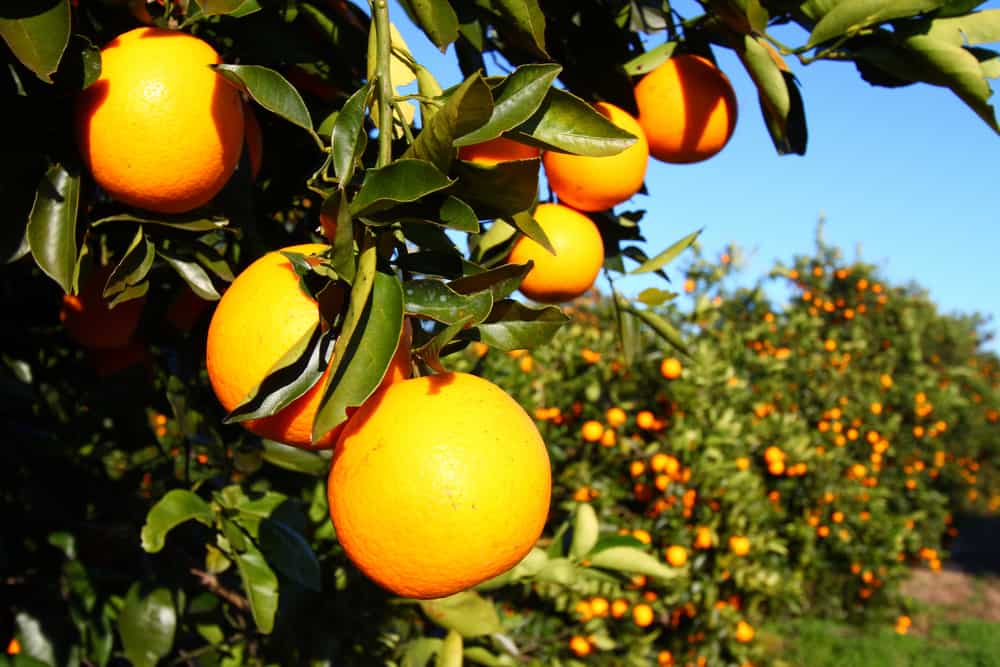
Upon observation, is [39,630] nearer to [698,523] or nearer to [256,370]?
[256,370]

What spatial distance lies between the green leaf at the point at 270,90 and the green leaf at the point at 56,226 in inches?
10.1

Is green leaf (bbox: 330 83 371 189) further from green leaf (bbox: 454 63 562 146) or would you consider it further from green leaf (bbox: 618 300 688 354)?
green leaf (bbox: 618 300 688 354)

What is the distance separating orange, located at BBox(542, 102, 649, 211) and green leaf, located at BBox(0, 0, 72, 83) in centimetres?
54

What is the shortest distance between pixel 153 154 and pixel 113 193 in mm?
81

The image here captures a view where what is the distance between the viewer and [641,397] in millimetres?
3514

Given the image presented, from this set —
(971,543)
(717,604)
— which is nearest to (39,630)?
(717,604)

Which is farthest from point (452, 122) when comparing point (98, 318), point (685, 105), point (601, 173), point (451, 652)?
point (451, 652)

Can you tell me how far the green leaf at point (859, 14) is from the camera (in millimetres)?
944

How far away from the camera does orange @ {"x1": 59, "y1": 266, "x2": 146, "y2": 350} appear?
1.17m

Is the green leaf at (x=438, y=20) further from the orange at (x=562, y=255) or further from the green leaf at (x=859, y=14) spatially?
the green leaf at (x=859, y=14)

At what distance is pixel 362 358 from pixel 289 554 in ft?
1.96

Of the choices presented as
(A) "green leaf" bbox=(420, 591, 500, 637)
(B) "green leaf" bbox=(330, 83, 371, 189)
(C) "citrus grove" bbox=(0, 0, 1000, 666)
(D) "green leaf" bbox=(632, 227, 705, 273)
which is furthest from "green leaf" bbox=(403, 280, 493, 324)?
(A) "green leaf" bbox=(420, 591, 500, 637)

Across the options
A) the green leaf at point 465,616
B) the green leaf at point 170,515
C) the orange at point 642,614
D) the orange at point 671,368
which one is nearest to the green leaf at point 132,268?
the green leaf at point 170,515

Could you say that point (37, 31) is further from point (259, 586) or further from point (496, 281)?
point (259, 586)
